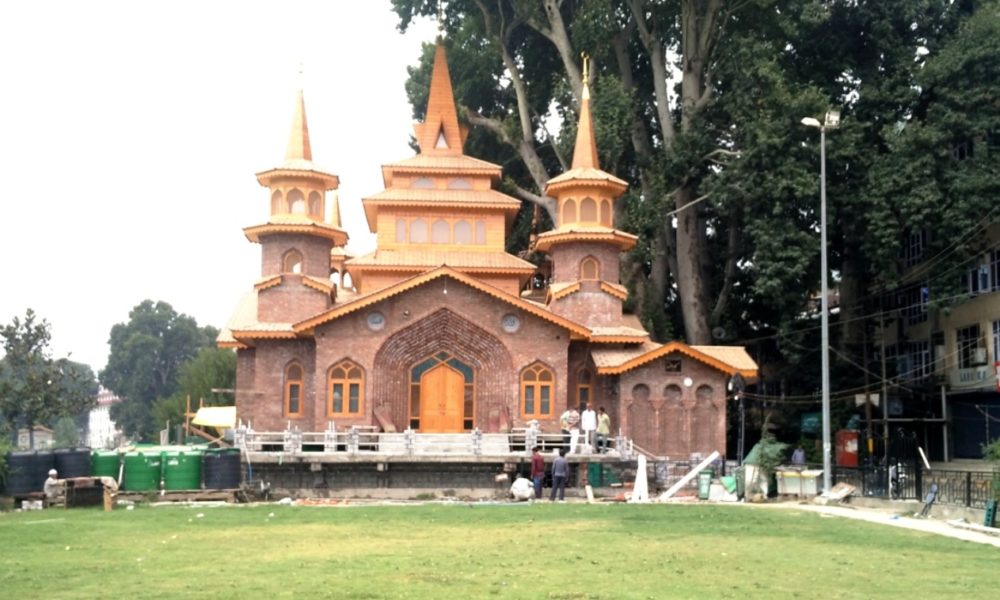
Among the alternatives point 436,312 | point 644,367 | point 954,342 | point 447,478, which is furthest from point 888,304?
point 447,478

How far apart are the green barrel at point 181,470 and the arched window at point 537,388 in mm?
12885

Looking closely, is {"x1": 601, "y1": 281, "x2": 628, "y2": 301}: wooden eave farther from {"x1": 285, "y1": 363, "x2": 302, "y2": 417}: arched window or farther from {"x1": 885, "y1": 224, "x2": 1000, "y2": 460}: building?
{"x1": 885, "y1": 224, "x2": 1000, "y2": 460}: building

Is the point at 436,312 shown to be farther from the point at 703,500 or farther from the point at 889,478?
the point at 889,478

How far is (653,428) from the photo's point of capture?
42.5 metres

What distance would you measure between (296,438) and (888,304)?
33.7m

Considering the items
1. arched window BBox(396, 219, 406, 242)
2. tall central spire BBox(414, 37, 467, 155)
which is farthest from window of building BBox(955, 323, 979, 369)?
arched window BBox(396, 219, 406, 242)

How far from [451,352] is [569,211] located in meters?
7.30

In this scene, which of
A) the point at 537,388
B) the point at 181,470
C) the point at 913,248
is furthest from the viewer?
the point at 913,248

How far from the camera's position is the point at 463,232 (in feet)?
157

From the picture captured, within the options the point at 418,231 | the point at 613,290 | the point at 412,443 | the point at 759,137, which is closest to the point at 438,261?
the point at 418,231

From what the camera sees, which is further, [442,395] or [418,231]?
[418,231]

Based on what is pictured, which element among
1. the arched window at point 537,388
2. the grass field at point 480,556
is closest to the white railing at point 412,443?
the arched window at point 537,388

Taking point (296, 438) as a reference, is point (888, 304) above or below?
above

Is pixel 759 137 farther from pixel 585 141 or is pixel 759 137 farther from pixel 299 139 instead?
pixel 299 139
